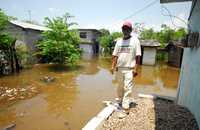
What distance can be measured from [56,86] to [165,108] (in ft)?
20.0

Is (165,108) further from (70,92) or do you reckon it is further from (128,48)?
(70,92)

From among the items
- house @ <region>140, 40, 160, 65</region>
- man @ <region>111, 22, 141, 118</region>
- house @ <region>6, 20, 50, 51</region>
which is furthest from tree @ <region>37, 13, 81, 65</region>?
man @ <region>111, 22, 141, 118</region>

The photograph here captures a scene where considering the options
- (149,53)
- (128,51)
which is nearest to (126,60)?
(128,51)

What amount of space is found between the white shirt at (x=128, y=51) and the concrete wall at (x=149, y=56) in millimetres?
15293

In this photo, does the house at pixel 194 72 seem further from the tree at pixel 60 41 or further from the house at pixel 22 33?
the house at pixel 22 33

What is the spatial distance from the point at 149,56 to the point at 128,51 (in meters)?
15.5

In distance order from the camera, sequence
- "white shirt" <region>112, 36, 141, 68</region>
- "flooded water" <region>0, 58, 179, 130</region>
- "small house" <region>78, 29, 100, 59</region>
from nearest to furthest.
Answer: "white shirt" <region>112, 36, 141, 68</region>
"flooded water" <region>0, 58, 179, 130</region>
"small house" <region>78, 29, 100, 59</region>

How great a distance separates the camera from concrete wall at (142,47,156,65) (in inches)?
686

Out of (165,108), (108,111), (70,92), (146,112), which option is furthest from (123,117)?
(70,92)

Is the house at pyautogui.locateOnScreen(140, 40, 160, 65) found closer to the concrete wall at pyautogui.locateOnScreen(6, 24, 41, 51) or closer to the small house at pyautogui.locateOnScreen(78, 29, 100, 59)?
the small house at pyautogui.locateOnScreen(78, 29, 100, 59)

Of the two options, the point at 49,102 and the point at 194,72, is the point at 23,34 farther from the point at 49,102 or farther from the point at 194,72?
the point at 194,72

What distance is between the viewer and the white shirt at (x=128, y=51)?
9.76 feet

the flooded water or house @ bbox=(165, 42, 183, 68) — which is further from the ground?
house @ bbox=(165, 42, 183, 68)

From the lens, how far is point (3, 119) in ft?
16.2
